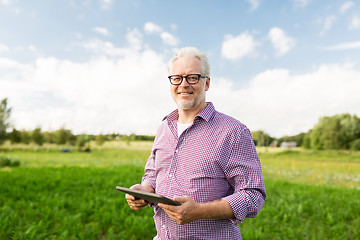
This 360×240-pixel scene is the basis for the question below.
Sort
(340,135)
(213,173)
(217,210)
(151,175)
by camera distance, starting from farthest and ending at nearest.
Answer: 1. (340,135)
2. (151,175)
3. (213,173)
4. (217,210)

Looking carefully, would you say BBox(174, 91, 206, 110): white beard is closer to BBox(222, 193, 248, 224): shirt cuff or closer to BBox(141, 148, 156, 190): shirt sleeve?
BBox(141, 148, 156, 190): shirt sleeve

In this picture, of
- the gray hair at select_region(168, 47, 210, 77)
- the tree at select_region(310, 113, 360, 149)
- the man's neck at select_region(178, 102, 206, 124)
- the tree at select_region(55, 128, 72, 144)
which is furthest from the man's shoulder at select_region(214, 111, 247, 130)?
the tree at select_region(55, 128, 72, 144)

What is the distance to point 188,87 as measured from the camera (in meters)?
2.07

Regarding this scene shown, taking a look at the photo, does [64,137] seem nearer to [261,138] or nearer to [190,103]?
[261,138]

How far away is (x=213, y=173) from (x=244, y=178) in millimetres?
221

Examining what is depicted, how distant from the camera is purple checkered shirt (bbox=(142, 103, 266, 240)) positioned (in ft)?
5.94

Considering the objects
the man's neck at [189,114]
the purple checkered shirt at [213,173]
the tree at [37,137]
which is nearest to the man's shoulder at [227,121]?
the purple checkered shirt at [213,173]

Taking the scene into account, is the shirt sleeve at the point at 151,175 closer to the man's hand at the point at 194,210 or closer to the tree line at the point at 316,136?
the man's hand at the point at 194,210

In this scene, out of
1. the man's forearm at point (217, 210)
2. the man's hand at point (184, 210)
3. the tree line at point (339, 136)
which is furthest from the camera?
the tree line at point (339, 136)

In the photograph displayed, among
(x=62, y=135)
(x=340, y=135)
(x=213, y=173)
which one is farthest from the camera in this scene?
(x=62, y=135)

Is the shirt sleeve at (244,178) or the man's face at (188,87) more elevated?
the man's face at (188,87)

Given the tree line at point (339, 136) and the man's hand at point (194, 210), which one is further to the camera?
the tree line at point (339, 136)

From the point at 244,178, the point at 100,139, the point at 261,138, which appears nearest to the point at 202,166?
the point at 244,178

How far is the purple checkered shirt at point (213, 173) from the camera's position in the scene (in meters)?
1.81
